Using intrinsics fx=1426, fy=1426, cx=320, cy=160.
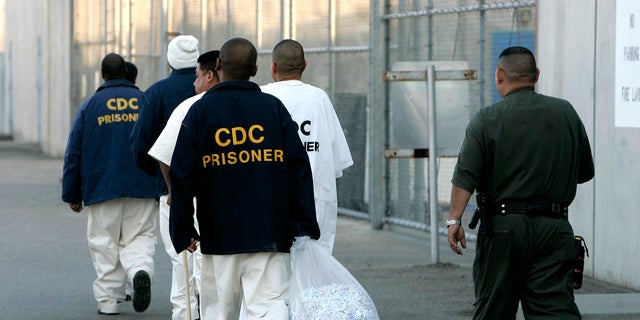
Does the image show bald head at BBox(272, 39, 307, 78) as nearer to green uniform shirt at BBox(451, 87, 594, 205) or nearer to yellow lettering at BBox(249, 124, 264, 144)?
green uniform shirt at BBox(451, 87, 594, 205)

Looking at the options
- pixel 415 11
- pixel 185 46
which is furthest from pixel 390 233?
pixel 185 46

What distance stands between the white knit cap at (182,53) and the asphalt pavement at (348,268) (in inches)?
70.8

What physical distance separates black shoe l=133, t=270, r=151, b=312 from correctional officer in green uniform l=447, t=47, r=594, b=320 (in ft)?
11.6

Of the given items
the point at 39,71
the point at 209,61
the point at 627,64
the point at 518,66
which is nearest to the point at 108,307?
the point at 209,61

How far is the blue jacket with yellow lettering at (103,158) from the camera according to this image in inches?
400

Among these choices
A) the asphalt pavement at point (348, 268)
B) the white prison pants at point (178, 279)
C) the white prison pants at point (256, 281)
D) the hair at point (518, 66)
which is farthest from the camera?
the asphalt pavement at point (348, 268)

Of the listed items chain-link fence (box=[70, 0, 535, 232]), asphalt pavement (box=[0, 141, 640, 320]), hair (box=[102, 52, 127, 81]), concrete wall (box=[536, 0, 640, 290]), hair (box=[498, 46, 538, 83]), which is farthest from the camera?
chain-link fence (box=[70, 0, 535, 232])

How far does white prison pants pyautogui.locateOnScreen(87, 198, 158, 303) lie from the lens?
10109mm

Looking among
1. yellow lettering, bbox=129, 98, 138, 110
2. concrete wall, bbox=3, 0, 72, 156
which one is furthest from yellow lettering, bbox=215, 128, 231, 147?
concrete wall, bbox=3, 0, 72, 156

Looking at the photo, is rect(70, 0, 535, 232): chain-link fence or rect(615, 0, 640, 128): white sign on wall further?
rect(70, 0, 535, 232): chain-link fence

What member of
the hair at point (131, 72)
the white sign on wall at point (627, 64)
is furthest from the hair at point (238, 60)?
the white sign on wall at point (627, 64)

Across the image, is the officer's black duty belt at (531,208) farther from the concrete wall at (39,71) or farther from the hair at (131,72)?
the concrete wall at (39,71)

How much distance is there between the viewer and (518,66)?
22.8 ft

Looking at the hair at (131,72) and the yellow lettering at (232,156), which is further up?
the hair at (131,72)
